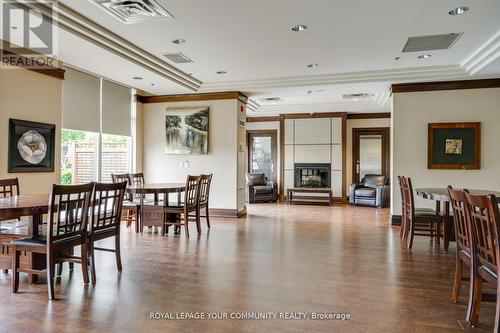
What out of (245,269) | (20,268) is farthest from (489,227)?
(20,268)

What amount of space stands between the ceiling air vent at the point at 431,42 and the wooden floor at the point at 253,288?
9.36ft

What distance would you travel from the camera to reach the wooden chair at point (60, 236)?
9.17 feet

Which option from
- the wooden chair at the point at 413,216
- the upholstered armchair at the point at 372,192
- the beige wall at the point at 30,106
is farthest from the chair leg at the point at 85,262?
the upholstered armchair at the point at 372,192

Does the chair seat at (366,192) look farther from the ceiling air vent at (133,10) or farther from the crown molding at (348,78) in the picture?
the ceiling air vent at (133,10)

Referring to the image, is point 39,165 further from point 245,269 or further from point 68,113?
point 245,269

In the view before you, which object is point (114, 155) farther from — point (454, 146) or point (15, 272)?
point (454, 146)

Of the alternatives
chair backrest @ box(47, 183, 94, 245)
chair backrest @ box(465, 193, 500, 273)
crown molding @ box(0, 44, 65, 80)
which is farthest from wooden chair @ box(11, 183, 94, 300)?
chair backrest @ box(465, 193, 500, 273)

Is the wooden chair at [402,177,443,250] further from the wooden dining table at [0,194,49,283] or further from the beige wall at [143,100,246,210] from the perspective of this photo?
the wooden dining table at [0,194,49,283]

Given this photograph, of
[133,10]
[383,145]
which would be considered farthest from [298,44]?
[383,145]

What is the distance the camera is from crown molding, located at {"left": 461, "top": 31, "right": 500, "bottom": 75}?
457 cm

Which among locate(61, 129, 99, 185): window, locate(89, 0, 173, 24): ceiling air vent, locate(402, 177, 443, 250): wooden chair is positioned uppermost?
locate(89, 0, 173, 24): ceiling air vent

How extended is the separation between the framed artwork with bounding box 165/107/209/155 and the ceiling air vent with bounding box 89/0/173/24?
359cm

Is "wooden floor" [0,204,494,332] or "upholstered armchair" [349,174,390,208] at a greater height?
"upholstered armchair" [349,174,390,208]

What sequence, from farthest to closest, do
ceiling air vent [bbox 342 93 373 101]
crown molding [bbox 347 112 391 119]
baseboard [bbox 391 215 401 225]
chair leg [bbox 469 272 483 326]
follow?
crown molding [bbox 347 112 391 119] < ceiling air vent [bbox 342 93 373 101] < baseboard [bbox 391 215 401 225] < chair leg [bbox 469 272 483 326]
